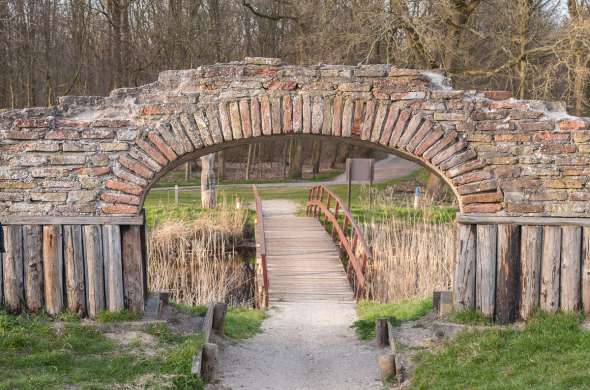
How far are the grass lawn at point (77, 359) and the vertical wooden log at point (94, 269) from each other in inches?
10.2

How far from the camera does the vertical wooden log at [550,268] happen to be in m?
6.62

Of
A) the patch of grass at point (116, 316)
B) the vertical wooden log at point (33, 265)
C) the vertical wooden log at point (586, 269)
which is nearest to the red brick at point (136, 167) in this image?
the vertical wooden log at point (33, 265)

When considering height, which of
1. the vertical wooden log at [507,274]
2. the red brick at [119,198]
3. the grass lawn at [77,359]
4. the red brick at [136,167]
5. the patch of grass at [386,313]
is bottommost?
the patch of grass at [386,313]

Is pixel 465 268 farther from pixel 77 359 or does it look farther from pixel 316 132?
pixel 77 359

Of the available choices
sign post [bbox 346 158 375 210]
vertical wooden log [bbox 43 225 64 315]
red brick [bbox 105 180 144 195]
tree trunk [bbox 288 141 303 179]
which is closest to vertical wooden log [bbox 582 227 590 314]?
red brick [bbox 105 180 144 195]

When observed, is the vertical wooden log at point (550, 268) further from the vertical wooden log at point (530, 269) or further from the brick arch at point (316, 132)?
the brick arch at point (316, 132)

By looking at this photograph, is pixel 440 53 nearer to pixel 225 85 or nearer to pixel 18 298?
pixel 225 85

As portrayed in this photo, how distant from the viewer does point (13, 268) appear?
679cm

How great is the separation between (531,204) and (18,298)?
5.31 m

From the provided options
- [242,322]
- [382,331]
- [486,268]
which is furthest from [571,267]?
[242,322]

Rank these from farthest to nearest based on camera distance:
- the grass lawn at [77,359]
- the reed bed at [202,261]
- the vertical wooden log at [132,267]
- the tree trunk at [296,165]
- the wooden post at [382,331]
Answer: the tree trunk at [296,165] < the reed bed at [202,261] < the wooden post at [382,331] < the vertical wooden log at [132,267] < the grass lawn at [77,359]

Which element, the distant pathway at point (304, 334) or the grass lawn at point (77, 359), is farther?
the distant pathway at point (304, 334)

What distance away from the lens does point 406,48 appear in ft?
54.5

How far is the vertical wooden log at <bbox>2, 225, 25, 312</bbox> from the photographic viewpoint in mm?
6727
